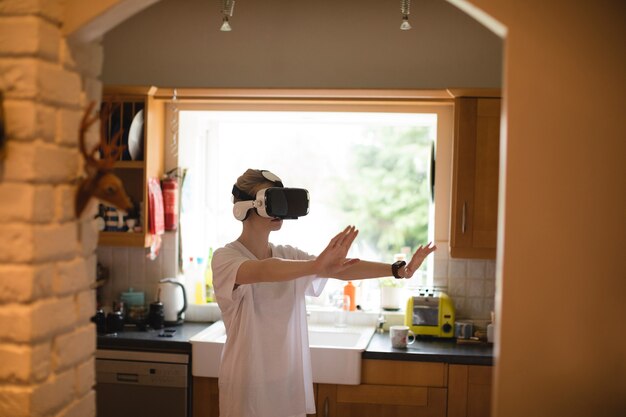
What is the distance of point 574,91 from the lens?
4.67 ft

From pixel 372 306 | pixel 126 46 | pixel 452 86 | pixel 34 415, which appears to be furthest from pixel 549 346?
pixel 126 46

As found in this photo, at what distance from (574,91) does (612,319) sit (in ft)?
1.54

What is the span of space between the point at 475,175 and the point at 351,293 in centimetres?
101

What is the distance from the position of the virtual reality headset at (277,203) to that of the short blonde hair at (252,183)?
0.12 ft

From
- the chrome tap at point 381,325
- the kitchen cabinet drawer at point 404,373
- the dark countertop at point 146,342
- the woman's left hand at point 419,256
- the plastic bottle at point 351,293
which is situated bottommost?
the kitchen cabinet drawer at point 404,373

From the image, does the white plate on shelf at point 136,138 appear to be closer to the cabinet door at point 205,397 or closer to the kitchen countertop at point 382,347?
the kitchen countertop at point 382,347

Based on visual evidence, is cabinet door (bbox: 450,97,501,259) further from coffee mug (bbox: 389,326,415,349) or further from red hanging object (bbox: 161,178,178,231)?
red hanging object (bbox: 161,178,178,231)

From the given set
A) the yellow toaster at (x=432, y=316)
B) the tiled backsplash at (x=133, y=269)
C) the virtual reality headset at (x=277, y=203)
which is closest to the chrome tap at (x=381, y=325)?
the yellow toaster at (x=432, y=316)

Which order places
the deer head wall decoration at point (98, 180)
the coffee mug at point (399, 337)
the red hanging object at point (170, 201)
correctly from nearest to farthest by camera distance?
the deer head wall decoration at point (98, 180) → the coffee mug at point (399, 337) → the red hanging object at point (170, 201)

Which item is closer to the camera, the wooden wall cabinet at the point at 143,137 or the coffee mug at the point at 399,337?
the coffee mug at the point at 399,337

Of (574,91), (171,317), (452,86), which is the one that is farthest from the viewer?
(171,317)

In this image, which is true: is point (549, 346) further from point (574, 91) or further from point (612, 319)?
point (574, 91)

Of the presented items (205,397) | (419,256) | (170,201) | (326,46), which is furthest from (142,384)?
(326,46)

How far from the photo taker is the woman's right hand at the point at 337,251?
6.82 feet
